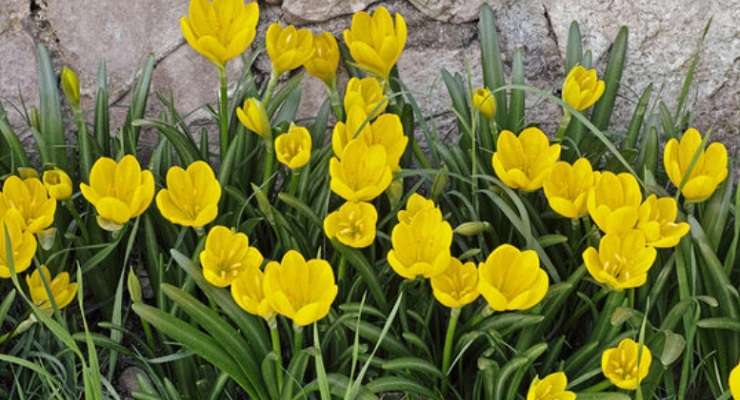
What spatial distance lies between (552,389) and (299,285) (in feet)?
1.31

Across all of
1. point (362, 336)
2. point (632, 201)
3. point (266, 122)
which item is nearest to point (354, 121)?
point (266, 122)

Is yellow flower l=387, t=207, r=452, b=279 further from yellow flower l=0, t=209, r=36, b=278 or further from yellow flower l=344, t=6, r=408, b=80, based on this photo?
yellow flower l=0, t=209, r=36, b=278

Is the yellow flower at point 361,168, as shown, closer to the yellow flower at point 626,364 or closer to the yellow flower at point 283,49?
the yellow flower at point 283,49

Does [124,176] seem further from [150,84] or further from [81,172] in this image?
[150,84]

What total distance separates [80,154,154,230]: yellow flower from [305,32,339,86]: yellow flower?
1.26 feet

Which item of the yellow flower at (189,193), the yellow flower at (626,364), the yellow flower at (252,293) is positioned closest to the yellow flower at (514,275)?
the yellow flower at (626,364)

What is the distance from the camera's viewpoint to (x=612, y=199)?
1627 millimetres

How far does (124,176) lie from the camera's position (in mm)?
1695

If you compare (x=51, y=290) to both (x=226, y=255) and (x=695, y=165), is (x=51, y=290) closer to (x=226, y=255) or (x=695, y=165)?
(x=226, y=255)

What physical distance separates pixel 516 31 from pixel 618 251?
66 centimetres

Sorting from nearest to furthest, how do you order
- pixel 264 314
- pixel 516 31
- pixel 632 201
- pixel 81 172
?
pixel 264 314
pixel 632 201
pixel 81 172
pixel 516 31

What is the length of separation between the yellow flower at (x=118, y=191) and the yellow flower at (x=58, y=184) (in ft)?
0.20

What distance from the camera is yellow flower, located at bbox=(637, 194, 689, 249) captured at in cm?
158

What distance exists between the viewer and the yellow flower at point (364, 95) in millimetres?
1779
